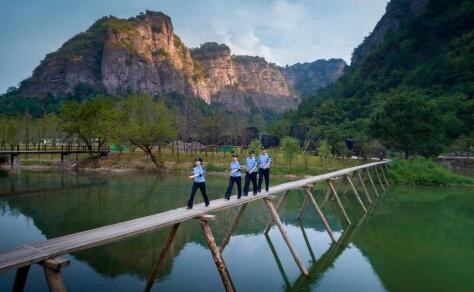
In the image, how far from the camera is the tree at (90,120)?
6181 centimetres

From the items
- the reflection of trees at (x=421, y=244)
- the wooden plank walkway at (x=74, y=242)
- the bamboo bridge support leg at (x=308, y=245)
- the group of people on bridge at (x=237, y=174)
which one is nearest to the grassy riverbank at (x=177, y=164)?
the reflection of trees at (x=421, y=244)

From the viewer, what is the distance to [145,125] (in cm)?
6028

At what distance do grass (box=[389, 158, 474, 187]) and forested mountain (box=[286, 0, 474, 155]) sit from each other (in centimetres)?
654

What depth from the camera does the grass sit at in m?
41.9

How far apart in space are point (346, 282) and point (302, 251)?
4.07 metres

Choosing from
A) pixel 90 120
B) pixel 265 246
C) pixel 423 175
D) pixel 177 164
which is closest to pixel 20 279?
pixel 265 246

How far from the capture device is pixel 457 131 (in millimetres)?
63406

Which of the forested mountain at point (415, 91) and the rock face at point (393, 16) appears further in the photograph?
the rock face at point (393, 16)

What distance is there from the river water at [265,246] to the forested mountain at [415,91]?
1983 cm

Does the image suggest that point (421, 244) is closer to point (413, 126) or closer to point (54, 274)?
point (54, 274)

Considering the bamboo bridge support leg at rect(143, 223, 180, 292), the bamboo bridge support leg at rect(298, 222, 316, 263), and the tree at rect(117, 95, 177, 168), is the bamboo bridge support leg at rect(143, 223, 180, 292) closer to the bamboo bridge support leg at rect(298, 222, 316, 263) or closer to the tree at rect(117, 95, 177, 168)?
the bamboo bridge support leg at rect(298, 222, 316, 263)

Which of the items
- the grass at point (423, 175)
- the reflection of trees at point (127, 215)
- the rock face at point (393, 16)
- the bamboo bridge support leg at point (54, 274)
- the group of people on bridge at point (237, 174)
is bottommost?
the reflection of trees at point (127, 215)

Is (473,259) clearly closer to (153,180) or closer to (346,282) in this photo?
(346,282)

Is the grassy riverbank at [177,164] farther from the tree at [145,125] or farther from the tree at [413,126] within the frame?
the tree at [413,126]
